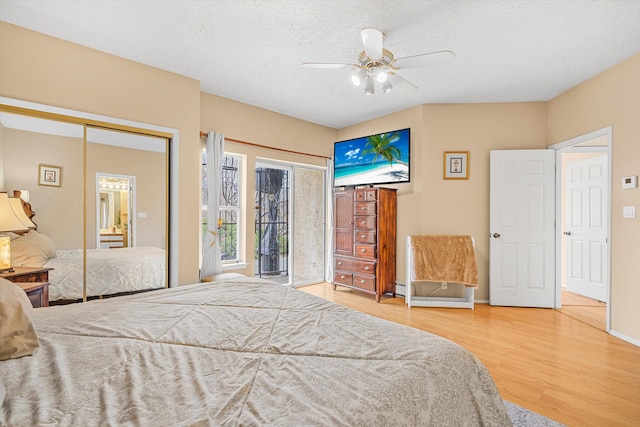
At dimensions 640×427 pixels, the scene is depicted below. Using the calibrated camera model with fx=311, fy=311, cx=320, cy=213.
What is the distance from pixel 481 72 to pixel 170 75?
327 cm

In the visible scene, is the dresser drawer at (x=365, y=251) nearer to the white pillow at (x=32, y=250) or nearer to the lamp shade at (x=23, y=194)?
the white pillow at (x=32, y=250)

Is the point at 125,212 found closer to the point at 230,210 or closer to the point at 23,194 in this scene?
the point at 23,194

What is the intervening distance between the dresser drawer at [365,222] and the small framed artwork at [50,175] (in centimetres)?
338

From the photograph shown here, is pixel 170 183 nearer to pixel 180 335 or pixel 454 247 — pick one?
pixel 180 335

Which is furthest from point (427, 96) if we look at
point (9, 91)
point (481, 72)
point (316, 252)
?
point (9, 91)

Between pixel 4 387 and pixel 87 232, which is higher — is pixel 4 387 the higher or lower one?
the lower one

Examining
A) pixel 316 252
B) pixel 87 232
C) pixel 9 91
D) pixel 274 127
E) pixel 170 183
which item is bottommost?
pixel 316 252

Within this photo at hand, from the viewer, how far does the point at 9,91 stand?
243 centimetres

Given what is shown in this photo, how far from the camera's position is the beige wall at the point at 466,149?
13.6 feet

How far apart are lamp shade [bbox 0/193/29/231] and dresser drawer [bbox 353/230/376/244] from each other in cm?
357

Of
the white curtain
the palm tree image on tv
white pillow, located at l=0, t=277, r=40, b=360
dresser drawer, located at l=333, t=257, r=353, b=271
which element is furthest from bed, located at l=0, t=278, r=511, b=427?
the palm tree image on tv

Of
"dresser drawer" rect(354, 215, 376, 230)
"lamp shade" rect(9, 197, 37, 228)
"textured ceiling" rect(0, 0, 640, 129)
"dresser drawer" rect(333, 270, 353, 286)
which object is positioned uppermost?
"textured ceiling" rect(0, 0, 640, 129)

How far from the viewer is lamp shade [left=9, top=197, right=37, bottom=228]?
2.26 metres

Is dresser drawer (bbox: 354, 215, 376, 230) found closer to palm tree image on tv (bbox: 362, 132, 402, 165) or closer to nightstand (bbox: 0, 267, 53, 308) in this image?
palm tree image on tv (bbox: 362, 132, 402, 165)
